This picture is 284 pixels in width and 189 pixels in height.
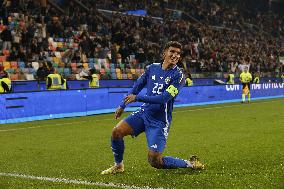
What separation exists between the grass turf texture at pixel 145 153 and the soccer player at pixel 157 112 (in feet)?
0.79

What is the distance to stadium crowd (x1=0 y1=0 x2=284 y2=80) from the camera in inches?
898

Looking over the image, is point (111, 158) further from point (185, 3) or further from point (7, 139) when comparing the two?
point (185, 3)

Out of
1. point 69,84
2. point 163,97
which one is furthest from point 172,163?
point 69,84

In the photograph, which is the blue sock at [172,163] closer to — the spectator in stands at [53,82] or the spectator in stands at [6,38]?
the spectator in stands at [53,82]

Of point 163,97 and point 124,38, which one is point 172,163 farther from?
point 124,38

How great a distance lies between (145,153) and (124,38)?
67.1 feet

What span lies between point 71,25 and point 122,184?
21.9 meters

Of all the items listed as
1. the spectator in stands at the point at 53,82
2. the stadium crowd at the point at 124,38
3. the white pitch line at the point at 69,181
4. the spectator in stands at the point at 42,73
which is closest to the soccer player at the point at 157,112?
the white pitch line at the point at 69,181

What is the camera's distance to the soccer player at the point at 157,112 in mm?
6594

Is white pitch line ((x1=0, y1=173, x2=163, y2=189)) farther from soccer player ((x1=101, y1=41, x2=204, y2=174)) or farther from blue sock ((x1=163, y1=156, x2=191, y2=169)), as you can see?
blue sock ((x1=163, y1=156, x2=191, y2=169))

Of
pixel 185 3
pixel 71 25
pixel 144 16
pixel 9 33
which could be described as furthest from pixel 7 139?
pixel 185 3

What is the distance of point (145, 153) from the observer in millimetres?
9195

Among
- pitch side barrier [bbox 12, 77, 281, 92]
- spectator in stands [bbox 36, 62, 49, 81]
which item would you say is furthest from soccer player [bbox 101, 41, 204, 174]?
spectator in stands [bbox 36, 62, 49, 81]

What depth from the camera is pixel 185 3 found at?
44.1 meters
